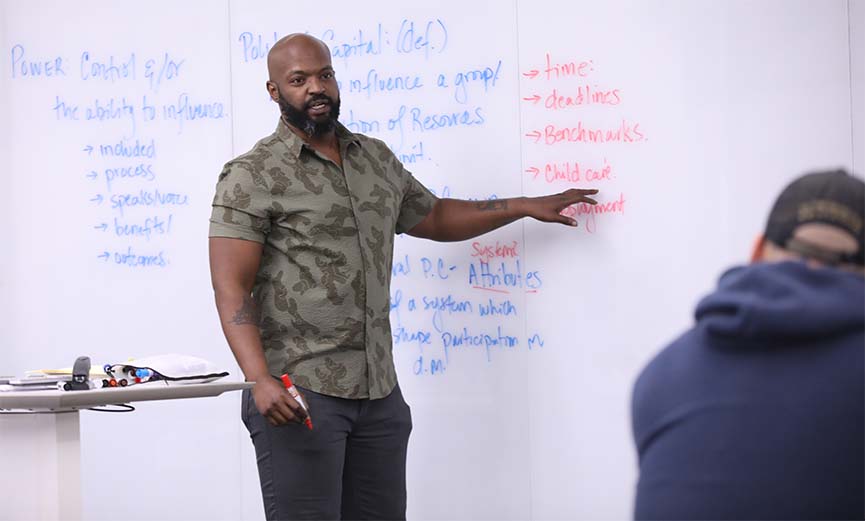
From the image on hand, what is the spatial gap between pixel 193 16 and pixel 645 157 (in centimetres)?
155

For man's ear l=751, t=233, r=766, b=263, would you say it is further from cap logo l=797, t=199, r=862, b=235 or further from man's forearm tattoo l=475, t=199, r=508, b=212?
man's forearm tattoo l=475, t=199, r=508, b=212

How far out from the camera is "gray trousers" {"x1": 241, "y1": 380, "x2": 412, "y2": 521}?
2586 millimetres

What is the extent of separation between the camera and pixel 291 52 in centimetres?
274

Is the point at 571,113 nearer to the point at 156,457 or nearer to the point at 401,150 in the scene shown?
the point at 401,150

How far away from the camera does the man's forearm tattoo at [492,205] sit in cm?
308

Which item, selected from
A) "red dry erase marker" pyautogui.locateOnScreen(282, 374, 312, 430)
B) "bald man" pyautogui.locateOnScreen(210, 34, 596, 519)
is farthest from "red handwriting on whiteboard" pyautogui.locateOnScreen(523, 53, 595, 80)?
"red dry erase marker" pyautogui.locateOnScreen(282, 374, 312, 430)

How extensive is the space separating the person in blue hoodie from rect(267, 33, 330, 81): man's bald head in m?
1.65

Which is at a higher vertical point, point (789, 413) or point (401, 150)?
point (401, 150)

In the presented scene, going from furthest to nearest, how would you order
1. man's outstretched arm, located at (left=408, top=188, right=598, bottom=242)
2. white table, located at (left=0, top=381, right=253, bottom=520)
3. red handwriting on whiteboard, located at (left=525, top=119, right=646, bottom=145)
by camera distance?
red handwriting on whiteboard, located at (left=525, top=119, right=646, bottom=145) → man's outstretched arm, located at (left=408, top=188, right=598, bottom=242) → white table, located at (left=0, top=381, right=253, bottom=520)

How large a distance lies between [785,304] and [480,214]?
1.89 meters

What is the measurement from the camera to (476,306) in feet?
11.0

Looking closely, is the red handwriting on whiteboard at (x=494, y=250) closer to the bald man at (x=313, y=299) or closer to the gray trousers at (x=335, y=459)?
the bald man at (x=313, y=299)

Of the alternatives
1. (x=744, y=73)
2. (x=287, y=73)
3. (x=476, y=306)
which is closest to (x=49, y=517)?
(x=287, y=73)

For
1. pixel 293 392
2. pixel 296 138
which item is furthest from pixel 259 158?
pixel 293 392
